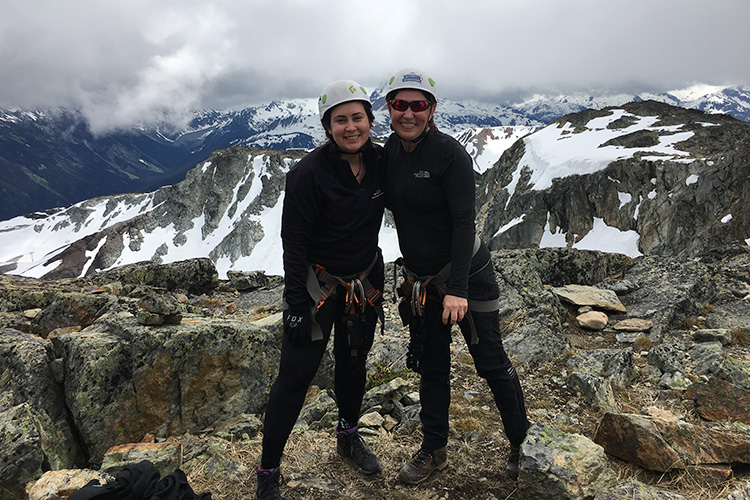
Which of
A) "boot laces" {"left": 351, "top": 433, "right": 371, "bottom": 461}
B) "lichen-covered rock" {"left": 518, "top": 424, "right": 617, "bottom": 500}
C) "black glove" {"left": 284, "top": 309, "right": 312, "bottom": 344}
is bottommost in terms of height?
"boot laces" {"left": 351, "top": 433, "right": 371, "bottom": 461}

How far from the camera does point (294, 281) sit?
14.3 feet

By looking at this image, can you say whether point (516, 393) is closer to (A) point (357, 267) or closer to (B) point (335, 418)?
(A) point (357, 267)

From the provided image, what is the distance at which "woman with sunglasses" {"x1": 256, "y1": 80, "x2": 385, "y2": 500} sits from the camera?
434 cm

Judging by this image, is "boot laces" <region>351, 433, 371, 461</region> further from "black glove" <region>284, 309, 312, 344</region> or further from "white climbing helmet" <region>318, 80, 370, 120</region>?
"white climbing helmet" <region>318, 80, 370, 120</region>

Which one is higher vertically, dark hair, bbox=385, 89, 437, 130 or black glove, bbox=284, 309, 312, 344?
dark hair, bbox=385, 89, 437, 130

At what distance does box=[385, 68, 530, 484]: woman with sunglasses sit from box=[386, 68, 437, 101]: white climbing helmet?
0.01 metres

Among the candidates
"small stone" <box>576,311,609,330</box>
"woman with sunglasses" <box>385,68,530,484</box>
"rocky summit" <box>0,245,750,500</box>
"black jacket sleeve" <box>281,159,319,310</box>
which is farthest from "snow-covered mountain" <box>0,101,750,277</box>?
"black jacket sleeve" <box>281,159,319,310</box>

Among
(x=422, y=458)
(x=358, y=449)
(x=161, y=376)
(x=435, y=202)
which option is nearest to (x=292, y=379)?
(x=358, y=449)

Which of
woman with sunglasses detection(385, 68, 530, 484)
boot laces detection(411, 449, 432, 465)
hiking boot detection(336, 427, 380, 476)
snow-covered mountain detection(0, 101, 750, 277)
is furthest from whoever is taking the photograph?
snow-covered mountain detection(0, 101, 750, 277)

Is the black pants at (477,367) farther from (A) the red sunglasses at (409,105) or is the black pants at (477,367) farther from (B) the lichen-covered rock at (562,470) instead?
(A) the red sunglasses at (409,105)

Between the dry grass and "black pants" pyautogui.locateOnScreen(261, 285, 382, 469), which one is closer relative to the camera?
"black pants" pyautogui.locateOnScreen(261, 285, 382, 469)

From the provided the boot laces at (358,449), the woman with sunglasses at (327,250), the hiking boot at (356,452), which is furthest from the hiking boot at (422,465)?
the woman with sunglasses at (327,250)

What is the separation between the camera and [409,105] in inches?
174

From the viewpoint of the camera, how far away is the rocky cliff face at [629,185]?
1875 inches
